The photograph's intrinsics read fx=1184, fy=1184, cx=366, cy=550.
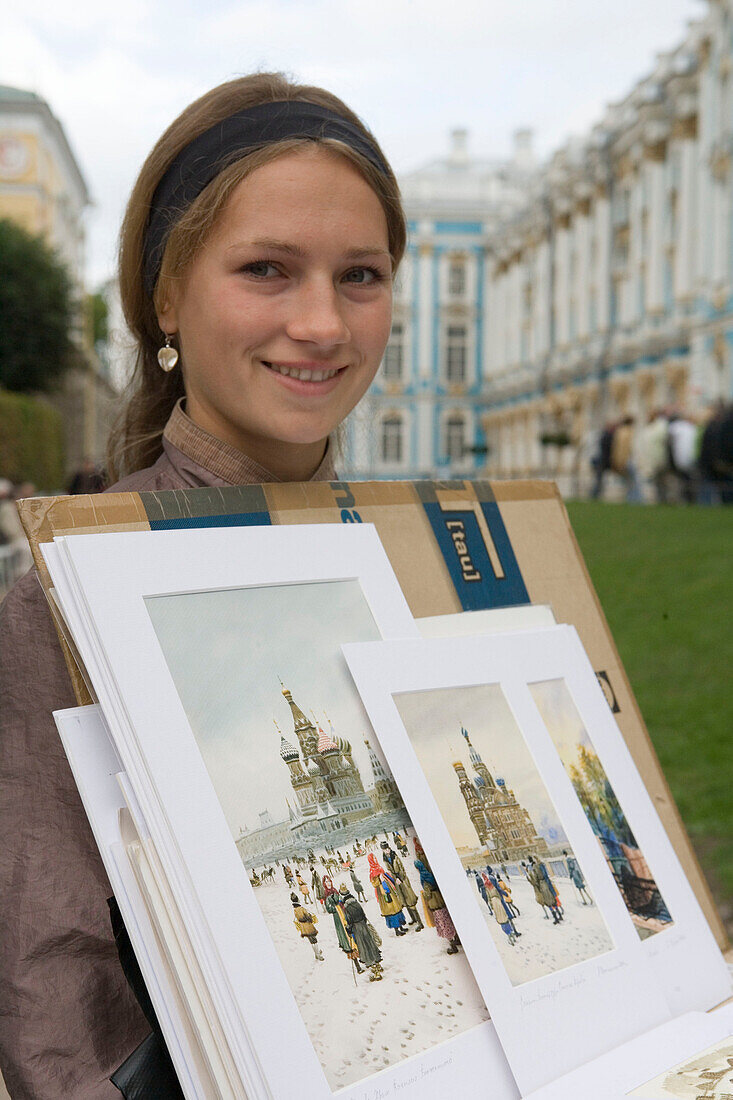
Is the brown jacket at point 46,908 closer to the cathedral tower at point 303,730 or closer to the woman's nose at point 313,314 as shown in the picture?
the cathedral tower at point 303,730

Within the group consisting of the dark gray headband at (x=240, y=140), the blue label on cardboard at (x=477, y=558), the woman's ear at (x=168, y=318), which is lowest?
the blue label on cardboard at (x=477, y=558)

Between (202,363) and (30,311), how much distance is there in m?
27.8

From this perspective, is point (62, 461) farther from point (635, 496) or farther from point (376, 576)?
point (376, 576)

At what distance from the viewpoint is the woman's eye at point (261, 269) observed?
1.33 m

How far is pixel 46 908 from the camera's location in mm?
1106

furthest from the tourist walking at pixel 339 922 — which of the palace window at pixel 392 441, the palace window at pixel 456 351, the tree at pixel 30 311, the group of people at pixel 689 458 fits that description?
the palace window at pixel 456 351

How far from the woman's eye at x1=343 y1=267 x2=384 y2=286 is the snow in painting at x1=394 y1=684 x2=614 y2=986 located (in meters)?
0.51

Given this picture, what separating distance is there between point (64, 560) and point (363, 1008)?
466 millimetres

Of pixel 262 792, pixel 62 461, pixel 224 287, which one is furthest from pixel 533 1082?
pixel 62 461

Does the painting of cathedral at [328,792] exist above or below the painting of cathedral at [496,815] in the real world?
above

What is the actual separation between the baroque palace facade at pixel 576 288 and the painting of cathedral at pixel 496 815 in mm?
11158

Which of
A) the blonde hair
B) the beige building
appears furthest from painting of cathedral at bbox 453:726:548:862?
the beige building

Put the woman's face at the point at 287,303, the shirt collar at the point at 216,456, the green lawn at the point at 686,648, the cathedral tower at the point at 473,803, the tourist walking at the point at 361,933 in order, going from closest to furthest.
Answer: the tourist walking at the point at 361,933 < the cathedral tower at the point at 473,803 < the woman's face at the point at 287,303 < the shirt collar at the point at 216,456 < the green lawn at the point at 686,648

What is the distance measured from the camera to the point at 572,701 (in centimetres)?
136
